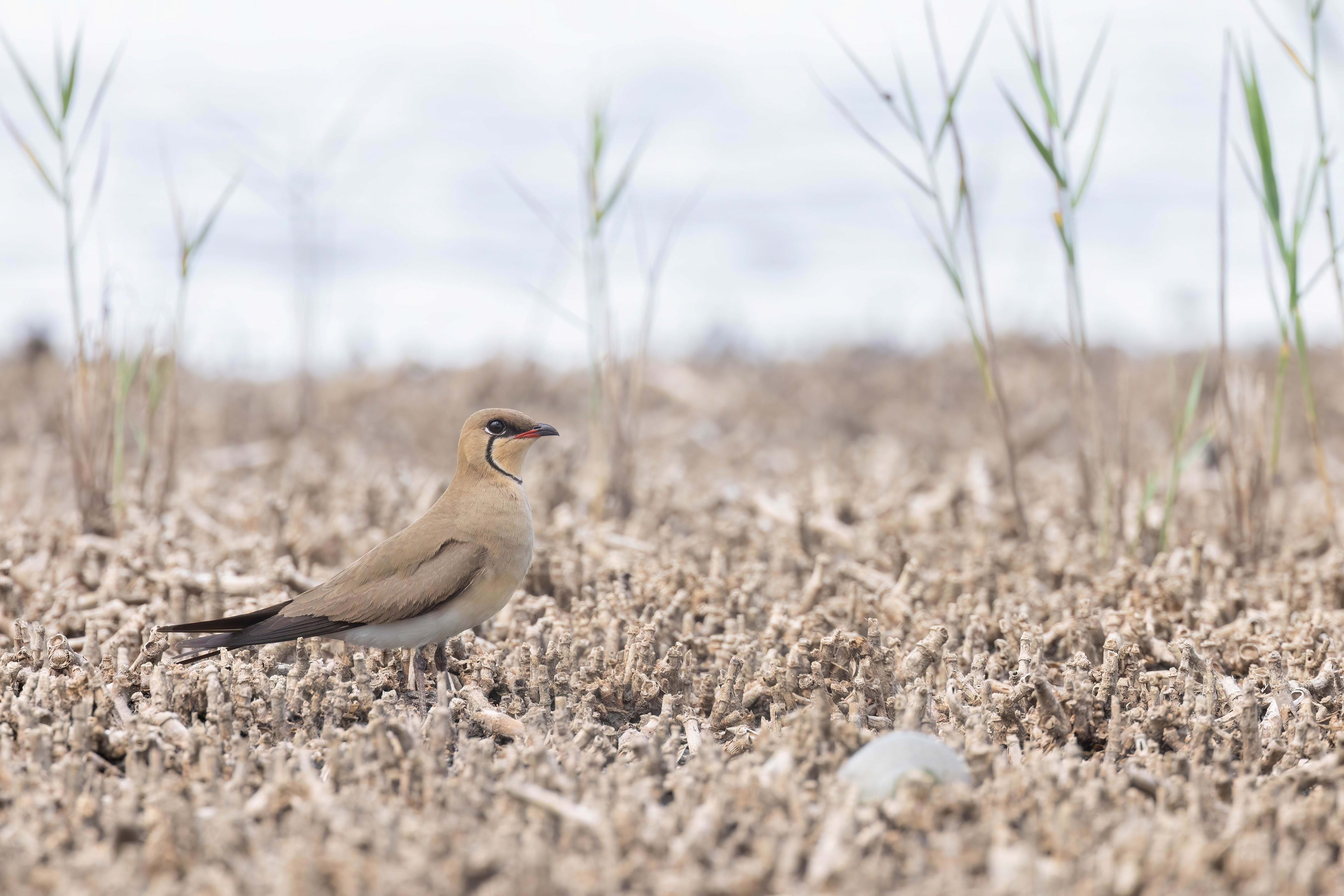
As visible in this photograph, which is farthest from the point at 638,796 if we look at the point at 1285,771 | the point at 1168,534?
the point at 1168,534

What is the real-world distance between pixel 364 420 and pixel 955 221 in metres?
5.85

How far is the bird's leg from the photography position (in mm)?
2982

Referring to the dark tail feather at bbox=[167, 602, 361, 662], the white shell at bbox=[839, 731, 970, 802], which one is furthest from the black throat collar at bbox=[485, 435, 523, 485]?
the white shell at bbox=[839, 731, 970, 802]

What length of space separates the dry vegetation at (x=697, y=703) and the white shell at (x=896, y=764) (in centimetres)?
5

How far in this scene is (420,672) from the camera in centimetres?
308

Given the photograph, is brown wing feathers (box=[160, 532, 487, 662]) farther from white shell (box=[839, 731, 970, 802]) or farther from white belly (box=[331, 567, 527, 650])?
white shell (box=[839, 731, 970, 802])

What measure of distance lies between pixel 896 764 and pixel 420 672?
1412 millimetres

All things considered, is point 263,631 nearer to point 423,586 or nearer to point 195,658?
point 195,658

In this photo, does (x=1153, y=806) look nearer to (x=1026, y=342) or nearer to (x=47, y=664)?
(x=47, y=664)

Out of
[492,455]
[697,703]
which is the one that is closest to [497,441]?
[492,455]

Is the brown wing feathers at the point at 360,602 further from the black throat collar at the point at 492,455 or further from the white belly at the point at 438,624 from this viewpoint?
the black throat collar at the point at 492,455

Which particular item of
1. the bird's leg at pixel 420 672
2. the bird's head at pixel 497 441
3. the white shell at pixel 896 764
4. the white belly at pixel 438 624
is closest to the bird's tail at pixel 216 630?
the white belly at pixel 438 624

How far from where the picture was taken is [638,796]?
2186mm

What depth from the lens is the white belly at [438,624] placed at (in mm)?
2979
